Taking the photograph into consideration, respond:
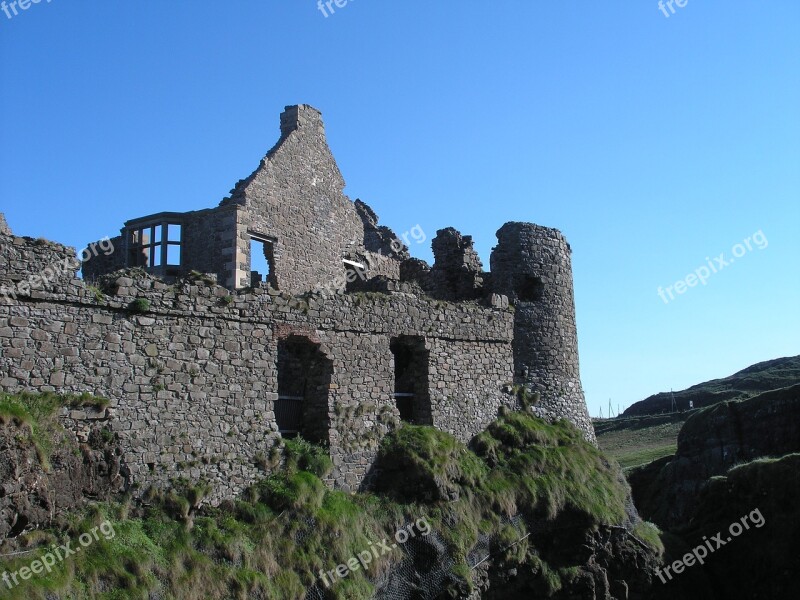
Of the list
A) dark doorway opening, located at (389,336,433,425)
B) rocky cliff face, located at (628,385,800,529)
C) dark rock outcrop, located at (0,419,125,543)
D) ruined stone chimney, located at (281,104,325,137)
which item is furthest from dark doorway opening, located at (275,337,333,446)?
rocky cliff face, located at (628,385,800,529)

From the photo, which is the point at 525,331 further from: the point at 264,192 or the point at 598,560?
the point at 264,192

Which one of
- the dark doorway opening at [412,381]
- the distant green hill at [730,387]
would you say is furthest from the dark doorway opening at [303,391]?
the distant green hill at [730,387]

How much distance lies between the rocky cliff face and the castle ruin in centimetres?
1687

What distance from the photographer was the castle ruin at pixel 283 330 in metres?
17.3

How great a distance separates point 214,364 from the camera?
19.3m

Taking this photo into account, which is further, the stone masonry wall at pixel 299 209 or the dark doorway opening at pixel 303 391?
the stone masonry wall at pixel 299 209

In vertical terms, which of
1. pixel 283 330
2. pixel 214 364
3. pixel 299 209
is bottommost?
pixel 214 364

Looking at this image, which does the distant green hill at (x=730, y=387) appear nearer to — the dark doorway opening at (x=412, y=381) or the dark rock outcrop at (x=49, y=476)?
the dark doorway opening at (x=412, y=381)

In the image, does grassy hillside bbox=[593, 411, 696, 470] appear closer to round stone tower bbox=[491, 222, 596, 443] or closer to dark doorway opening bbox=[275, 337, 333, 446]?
round stone tower bbox=[491, 222, 596, 443]

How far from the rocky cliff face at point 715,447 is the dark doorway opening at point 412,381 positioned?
19.7 meters

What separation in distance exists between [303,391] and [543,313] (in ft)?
28.2

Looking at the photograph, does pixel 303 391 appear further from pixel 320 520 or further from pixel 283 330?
pixel 320 520

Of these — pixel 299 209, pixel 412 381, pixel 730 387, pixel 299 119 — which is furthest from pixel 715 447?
pixel 730 387

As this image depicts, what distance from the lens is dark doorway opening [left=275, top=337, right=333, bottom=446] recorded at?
69.5 feet
